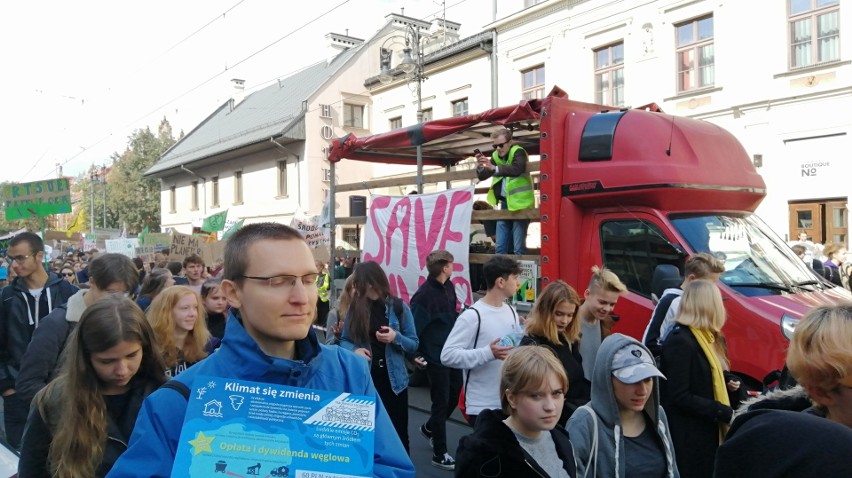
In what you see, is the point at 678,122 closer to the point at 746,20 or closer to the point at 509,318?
the point at 509,318

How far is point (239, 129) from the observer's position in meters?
36.0

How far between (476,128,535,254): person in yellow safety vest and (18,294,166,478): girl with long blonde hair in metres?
5.06

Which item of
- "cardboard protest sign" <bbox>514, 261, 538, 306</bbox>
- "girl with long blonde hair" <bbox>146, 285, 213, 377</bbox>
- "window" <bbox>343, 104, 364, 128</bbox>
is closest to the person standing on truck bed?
"cardboard protest sign" <bbox>514, 261, 538, 306</bbox>

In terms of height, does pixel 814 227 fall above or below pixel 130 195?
below

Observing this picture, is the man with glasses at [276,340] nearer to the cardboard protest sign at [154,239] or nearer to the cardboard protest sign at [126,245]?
the cardboard protest sign at [154,239]

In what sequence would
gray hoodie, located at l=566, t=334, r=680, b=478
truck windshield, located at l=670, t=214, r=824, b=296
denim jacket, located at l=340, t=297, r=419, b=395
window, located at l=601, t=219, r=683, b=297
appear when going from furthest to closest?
window, located at l=601, t=219, r=683, b=297 → truck windshield, located at l=670, t=214, r=824, b=296 → denim jacket, located at l=340, t=297, r=419, b=395 → gray hoodie, located at l=566, t=334, r=680, b=478

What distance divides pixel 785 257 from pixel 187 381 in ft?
19.9

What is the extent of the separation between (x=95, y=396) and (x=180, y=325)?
4.71ft

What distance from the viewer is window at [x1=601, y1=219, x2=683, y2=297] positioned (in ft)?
19.8

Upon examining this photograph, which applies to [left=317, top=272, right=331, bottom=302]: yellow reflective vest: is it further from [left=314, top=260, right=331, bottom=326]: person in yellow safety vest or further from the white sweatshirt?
the white sweatshirt

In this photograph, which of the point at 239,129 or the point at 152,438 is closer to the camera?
the point at 152,438

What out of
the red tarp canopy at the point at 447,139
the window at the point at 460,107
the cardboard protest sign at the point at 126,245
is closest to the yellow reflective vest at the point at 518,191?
the red tarp canopy at the point at 447,139

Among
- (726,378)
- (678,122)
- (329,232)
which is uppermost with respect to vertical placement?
(678,122)

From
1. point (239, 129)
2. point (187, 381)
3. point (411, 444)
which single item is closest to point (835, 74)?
point (411, 444)
